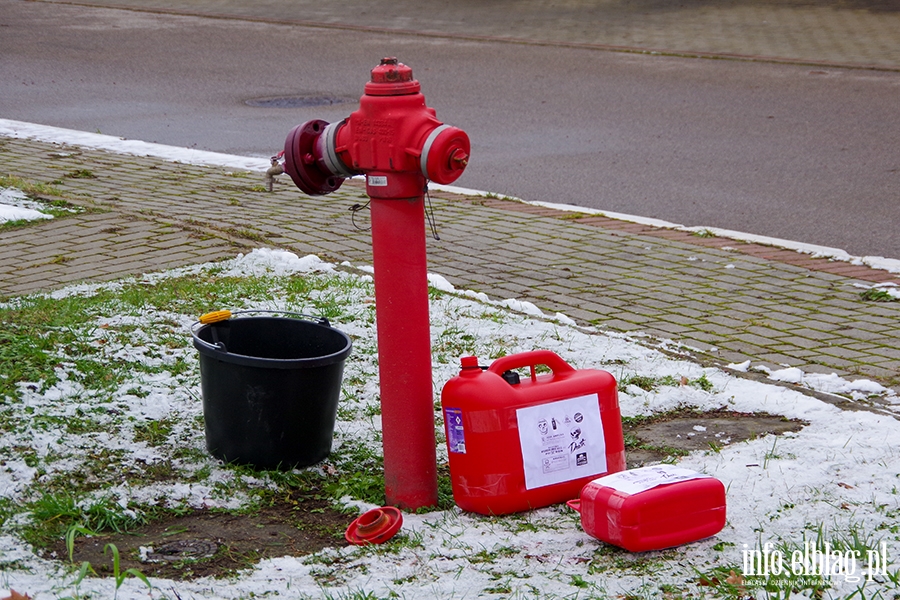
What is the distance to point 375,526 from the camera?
10.2 feet

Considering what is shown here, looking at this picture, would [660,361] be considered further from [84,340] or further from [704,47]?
[704,47]

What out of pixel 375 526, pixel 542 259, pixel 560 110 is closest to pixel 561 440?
pixel 375 526

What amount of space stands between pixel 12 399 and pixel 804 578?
8.52 feet

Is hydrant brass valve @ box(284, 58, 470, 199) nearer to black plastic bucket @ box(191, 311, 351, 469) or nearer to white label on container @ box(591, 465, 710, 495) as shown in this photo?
black plastic bucket @ box(191, 311, 351, 469)

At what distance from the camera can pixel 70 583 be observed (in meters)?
2.73

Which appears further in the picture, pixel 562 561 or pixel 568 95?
pixel 568 95

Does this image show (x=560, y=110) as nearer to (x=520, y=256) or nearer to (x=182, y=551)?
(x=520, y=256)

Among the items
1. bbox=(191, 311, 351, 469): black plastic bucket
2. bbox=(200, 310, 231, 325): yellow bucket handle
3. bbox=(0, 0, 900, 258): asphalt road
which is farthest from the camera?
bbox=(0, 0, 900, 258): asphalt road

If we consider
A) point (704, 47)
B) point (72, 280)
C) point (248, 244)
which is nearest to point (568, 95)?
Result: point (704, 47)

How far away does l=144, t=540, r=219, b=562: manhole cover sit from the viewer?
3000mm

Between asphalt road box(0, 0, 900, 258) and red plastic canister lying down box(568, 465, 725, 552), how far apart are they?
3952 mm

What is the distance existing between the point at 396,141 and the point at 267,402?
0.95 metres

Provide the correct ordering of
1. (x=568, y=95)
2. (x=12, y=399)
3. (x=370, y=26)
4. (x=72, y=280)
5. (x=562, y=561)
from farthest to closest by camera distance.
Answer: (x=370, y=26)
(x=568, y=95)
(x=72, y=280)
(x=12, y=399)
(x=562, y=561)

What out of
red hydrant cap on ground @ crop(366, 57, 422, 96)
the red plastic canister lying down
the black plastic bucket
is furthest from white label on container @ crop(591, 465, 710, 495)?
red hydrant cap on ground @ crop(366, 57, 422, 96)
